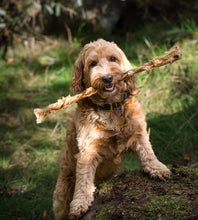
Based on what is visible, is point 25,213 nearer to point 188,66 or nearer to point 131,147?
point 131,147

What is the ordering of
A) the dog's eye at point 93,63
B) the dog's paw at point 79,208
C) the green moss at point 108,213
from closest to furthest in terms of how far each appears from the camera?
1. the green moss at point 108,213
2. the dog's paw at point 79,208
3. the dog's eye at point 93,63

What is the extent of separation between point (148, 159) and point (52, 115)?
390 centimetres

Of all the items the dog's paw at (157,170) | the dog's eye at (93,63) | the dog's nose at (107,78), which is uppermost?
the dog's eye at (93,63)

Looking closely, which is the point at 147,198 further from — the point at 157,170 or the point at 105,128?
the point at 105,128

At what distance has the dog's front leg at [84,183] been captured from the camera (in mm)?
3052

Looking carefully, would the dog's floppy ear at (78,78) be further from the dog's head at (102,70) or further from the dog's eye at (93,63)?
the dog's eye at (93,63)

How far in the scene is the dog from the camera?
10.6 feet

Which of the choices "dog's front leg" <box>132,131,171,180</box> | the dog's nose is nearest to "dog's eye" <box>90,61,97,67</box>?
the dog's nose

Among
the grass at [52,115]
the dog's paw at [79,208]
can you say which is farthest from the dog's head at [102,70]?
the grass at [52,115]

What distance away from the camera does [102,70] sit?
3.38 meters

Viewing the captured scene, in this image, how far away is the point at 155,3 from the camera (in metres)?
9.31

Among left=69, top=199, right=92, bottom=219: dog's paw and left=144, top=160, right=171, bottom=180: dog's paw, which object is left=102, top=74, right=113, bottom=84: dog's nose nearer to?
left=144, top=160, right=171, bottom=180: dog's paw

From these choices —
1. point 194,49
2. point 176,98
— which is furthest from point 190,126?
point 194,49

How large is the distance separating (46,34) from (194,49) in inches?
166
